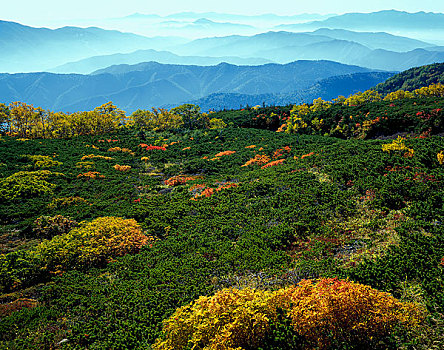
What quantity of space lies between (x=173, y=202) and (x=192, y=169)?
10240mm

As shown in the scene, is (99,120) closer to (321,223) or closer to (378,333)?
(321,223)

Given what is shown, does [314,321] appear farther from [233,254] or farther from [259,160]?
[259,160]

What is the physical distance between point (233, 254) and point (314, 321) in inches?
228

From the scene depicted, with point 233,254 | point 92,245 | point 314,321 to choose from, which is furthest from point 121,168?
point 314,321

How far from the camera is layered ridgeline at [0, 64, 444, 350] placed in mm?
6973

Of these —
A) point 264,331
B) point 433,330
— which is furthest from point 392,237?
point 264,331

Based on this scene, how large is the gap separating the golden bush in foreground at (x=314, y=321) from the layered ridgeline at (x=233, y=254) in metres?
0.03

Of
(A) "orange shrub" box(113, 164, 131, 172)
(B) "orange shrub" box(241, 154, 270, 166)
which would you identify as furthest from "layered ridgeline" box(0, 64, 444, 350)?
(A) "orange shrub" box(113, 164, 131, 172)

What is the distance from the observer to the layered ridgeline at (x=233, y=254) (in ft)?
22.9

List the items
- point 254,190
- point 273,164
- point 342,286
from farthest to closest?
point 273,164
point 254,190
point 342,286

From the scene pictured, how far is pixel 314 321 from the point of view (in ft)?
22.2

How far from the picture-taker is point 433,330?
22.9 ft

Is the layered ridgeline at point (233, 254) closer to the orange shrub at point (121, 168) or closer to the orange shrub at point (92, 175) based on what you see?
the orange shrub at point (92, 175)

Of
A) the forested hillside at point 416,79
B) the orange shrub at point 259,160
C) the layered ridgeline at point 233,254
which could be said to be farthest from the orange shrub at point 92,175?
the forested hillside at point 416,79
